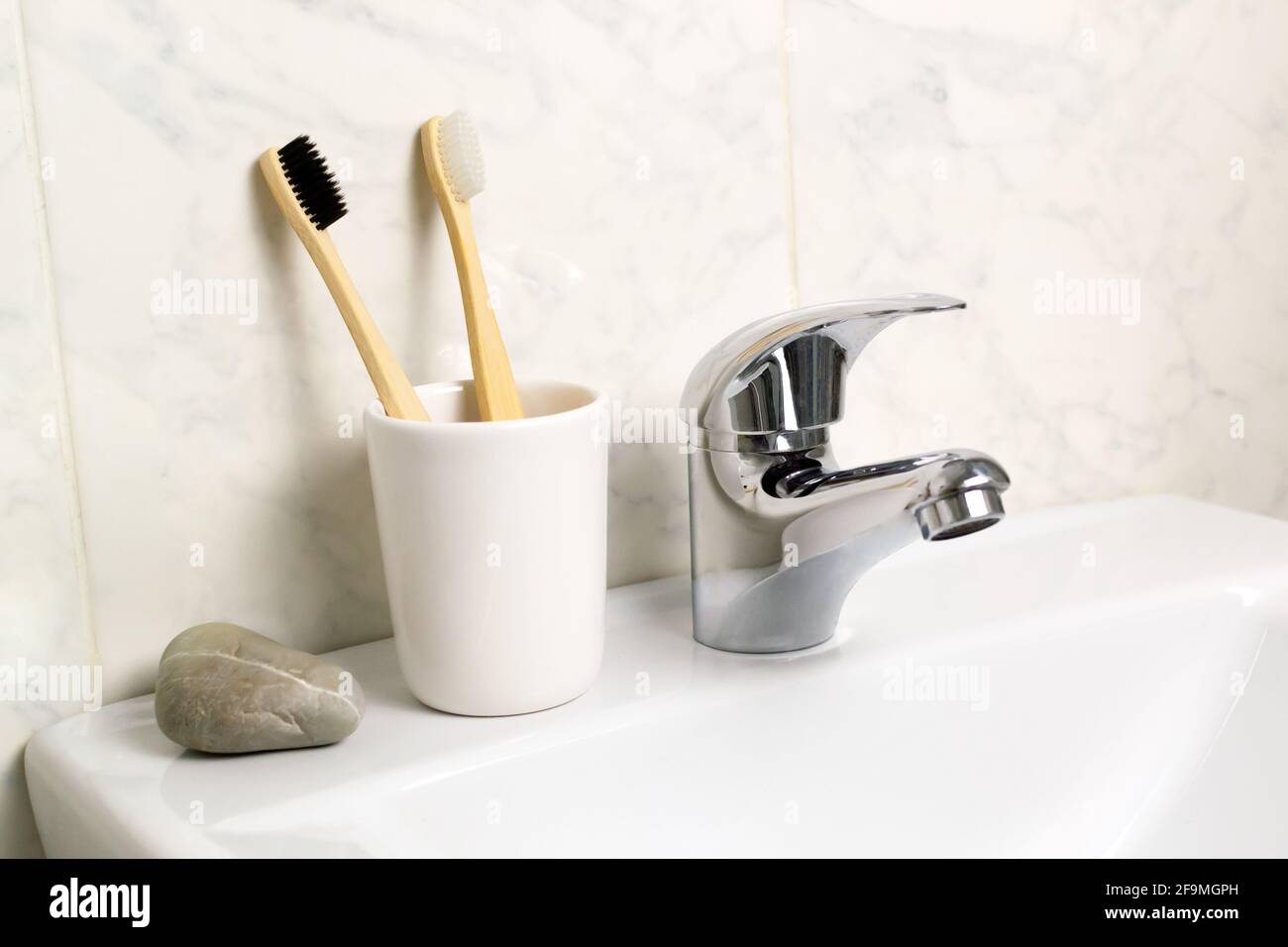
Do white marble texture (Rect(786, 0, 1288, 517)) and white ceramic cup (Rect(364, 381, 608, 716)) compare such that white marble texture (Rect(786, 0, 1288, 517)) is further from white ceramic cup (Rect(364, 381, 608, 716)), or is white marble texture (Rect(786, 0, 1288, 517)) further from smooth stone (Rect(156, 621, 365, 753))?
smooth stone (Rect(156, 621, 365, 753))

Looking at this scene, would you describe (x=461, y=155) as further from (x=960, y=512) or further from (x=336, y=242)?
(x=960, y=512)

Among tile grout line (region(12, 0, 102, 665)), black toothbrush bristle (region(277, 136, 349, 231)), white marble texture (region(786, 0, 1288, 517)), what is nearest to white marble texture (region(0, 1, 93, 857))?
tile grout line (region(12, 0, 102, 665))

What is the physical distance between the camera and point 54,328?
0.51m

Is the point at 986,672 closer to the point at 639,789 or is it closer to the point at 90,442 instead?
the point at 639,789

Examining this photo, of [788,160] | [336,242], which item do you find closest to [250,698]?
[336,242]

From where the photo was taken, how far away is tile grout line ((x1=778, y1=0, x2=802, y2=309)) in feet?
2.17

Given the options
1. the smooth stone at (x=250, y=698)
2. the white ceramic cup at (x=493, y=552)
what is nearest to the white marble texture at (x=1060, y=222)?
the white ceramic cup at (x=493, y=552)

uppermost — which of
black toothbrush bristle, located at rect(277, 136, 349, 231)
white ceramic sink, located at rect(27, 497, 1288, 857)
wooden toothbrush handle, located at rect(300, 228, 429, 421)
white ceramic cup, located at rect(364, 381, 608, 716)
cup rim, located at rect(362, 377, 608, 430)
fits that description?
black toothbrush bristle, located at rect(277, 136, 349, 231)

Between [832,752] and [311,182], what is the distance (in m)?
0.35

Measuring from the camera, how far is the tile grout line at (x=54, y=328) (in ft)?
1.62

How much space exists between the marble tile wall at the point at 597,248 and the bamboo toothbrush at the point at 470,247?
0.9 inches

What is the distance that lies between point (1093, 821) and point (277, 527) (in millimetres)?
402

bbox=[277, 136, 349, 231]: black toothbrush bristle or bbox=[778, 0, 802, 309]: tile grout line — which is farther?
bbox=[778, 0, 802, 309]: tile grout line
